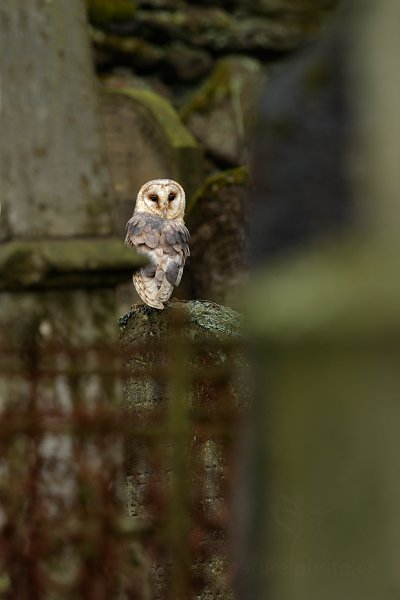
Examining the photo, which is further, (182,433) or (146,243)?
(146,243)

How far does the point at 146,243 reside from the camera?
8430 millimetres

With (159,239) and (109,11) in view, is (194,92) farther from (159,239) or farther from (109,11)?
(159,239)

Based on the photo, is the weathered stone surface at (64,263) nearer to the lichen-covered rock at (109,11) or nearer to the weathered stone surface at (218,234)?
the weathered stone surface at (218,234)

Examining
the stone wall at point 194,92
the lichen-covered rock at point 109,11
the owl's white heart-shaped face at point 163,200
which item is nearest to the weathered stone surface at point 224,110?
the stone wall at point 194,92

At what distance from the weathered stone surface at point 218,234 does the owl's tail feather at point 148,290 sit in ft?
8.60

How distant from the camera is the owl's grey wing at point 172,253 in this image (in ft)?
26.4

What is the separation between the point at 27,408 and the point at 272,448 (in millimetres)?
1511

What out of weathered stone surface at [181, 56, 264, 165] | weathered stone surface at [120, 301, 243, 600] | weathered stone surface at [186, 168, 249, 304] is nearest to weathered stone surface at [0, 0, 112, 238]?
weathered stone surface at [120, 301, 243, 600]

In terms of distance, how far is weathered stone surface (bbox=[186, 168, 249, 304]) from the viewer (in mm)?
10602

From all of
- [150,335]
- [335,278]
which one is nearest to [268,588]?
[335,278]

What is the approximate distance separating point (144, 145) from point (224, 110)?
1433 millimetres

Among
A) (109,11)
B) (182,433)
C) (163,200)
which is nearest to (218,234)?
(163,200)

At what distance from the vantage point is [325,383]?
199 cm

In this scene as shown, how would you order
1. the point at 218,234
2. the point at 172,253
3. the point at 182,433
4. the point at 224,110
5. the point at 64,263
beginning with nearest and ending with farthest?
the point at 64,263 → the point at 182,433 → the point at 172,253 → the point at 218,234 → the point at 224,110
